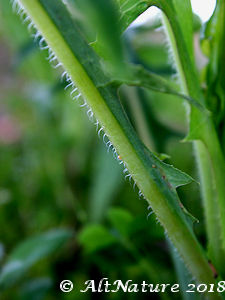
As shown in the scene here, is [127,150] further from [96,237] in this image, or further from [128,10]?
[96,237]

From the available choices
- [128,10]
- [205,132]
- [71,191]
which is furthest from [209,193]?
[71,191]

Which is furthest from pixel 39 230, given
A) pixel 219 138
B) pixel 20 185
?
pixel 219 138

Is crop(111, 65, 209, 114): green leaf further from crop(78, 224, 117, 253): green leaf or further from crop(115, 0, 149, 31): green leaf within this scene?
crop(78, 224, 117, 253): green leaf

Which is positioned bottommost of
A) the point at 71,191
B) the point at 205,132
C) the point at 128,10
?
the point at 71,191

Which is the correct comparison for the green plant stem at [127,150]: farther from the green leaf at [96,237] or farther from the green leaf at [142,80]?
the green leaf at [96,237]

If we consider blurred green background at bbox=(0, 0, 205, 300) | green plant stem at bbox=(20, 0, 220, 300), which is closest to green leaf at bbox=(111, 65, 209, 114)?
green plant stem at bbox=(20, 0, 220, 300)

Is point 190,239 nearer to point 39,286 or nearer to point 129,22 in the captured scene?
point 129,22
